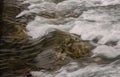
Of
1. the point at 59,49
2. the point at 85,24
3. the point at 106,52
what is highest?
the point at 85,24

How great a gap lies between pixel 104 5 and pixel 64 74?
14.7 ft

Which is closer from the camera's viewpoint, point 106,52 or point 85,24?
point 106,52

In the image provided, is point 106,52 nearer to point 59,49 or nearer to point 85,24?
point 59,49

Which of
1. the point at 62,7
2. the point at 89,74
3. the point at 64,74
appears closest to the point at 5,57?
the point at 64,74

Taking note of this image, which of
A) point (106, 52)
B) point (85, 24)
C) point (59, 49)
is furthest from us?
point (85, 24)

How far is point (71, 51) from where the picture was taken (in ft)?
20.3

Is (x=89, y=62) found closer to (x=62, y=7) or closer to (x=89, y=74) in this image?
(x=89, y=74)

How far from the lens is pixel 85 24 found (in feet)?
25.5

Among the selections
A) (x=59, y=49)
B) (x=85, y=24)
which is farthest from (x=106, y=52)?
(x=85, y=24)

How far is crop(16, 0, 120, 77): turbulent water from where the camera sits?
5465mm

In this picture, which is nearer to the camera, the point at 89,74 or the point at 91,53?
the point at 89,74

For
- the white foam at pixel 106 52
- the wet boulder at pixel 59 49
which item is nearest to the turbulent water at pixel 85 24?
the white foam at pixel 106 52

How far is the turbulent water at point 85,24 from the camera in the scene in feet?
17.9

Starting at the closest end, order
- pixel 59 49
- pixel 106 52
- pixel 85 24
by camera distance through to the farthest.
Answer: pixel 106 52 < pixel 59 49 < pixel 85 24
